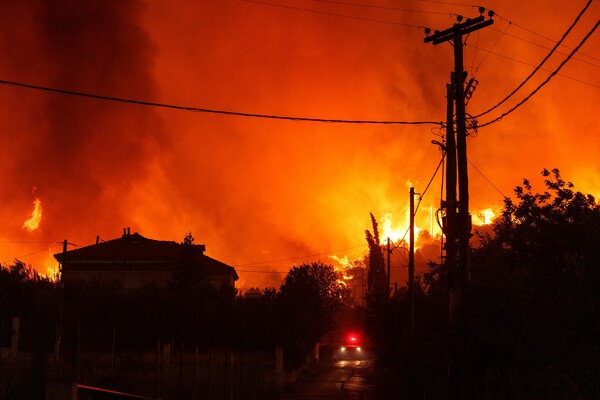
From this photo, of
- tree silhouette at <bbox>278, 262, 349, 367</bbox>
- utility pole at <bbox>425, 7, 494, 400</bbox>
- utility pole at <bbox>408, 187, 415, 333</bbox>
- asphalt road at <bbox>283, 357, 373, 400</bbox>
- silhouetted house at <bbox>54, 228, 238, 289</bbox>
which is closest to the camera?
utility pole at <bbox>425, 7, 494, 400</bbox>

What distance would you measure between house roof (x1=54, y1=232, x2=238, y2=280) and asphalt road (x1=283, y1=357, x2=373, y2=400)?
21808 mm

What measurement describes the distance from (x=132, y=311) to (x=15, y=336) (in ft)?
85.7

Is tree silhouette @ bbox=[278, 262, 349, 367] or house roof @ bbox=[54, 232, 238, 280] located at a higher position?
house roof @ bbox=[54, 232, 238, 280]

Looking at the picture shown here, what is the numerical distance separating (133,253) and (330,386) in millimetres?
38561

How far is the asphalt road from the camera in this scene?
38719mm

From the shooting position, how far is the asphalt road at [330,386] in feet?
127

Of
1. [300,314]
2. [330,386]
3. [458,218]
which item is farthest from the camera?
[300,314]

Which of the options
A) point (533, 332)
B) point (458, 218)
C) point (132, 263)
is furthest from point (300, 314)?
point (533, 332)

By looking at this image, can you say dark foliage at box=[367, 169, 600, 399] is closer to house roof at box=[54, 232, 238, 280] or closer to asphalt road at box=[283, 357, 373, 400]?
asphalt road at box=[283, 357, 373, 400]

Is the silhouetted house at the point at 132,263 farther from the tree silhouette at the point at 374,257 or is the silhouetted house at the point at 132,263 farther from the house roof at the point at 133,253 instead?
the tree silhouette at the point at 374,257

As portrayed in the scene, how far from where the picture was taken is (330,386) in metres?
46.3

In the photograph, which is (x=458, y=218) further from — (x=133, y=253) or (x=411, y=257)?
(x=133, y=253)

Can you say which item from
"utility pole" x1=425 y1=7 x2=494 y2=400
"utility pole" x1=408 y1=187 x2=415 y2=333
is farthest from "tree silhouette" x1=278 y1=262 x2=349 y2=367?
"utility pole" x1=425 y1=7 x2=494 y2=400

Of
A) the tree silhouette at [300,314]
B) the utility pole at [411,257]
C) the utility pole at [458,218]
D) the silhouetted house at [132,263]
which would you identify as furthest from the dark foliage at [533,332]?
the silhouetted house at [132,263]
